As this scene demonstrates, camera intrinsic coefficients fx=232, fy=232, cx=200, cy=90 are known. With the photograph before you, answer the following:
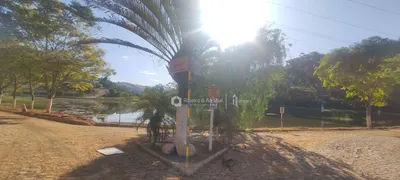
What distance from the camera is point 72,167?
4.71m

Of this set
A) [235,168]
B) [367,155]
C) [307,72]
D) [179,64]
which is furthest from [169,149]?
[307,72]

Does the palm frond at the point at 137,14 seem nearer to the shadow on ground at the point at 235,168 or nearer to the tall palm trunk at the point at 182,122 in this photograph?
the tall palm trunk at the point at 182,122

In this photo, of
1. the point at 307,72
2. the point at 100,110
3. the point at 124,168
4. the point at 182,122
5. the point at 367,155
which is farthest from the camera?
the point at 307,72

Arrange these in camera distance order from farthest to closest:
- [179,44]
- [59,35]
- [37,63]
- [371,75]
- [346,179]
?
[371,75], [59,35], [37,63], [179,44], [346,179]

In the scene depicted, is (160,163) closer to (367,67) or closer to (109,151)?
(109,151)

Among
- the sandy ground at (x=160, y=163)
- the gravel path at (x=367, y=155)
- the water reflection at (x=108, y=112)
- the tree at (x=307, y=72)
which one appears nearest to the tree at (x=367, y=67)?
the gravel path at (x=367, y=155)

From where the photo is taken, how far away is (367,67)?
1605 centimetres

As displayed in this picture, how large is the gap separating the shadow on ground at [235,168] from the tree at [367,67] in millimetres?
11382

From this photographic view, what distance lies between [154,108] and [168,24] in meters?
2.49

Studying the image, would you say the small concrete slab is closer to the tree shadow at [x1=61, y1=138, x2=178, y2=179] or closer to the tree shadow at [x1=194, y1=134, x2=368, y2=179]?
the tree shadow at [x1=61, y1=138, x2=178, y2=179]

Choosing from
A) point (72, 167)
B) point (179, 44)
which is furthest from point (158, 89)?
point (72, 167)

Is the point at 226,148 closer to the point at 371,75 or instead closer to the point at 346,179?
the point at 346,179

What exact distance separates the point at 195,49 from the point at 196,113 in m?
3.04

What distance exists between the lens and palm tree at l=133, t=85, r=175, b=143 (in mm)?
6961
